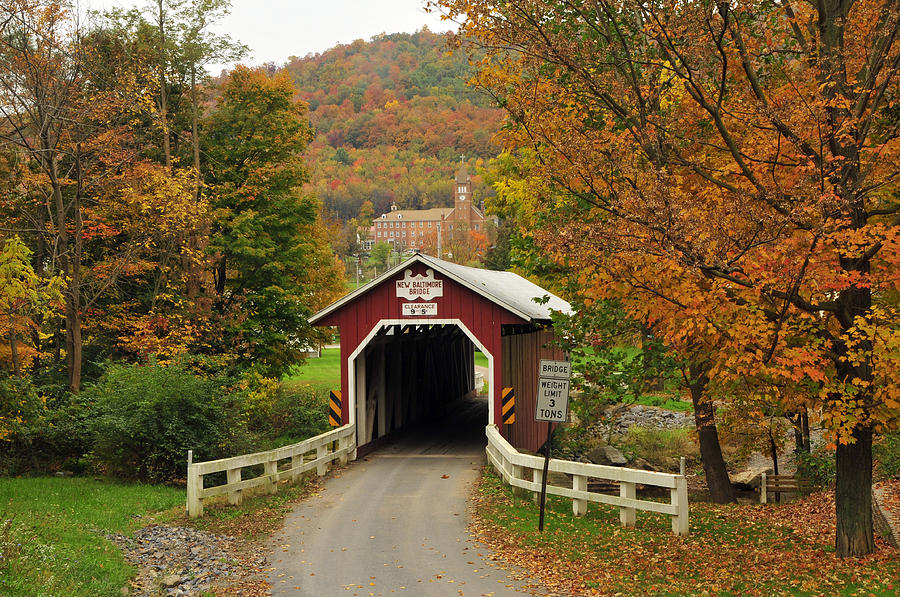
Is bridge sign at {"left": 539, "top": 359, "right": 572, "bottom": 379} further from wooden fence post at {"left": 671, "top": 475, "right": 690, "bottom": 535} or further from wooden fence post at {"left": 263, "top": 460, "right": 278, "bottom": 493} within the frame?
wooden fence post at {"left": 263, "top": 460, "right": 278, "bottom": 493}

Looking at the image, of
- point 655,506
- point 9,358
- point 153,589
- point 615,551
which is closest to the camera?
point 153,589

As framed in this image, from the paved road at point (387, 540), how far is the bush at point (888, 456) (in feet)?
29.6

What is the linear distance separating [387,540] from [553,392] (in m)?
3.19

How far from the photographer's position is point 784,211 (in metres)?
9.89

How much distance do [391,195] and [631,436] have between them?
131412 millimetres

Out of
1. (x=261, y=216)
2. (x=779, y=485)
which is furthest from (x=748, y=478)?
(x=261, y=216)

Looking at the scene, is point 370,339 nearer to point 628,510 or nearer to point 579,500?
point 579,500

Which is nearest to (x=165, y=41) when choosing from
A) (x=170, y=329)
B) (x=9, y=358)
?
(x=170, y=329)

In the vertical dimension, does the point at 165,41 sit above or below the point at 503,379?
above

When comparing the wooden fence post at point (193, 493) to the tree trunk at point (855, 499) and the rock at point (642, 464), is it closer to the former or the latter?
the tree trunk at point (855, 499)

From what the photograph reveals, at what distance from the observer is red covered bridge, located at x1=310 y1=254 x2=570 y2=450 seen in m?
18.5

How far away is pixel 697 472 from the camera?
22188 millimetres

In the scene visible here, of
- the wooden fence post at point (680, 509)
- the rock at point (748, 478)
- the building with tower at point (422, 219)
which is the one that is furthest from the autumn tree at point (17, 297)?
the building with tower at point (422, 219)

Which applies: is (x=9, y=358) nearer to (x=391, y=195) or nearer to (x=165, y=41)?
(x=165, y=41)
